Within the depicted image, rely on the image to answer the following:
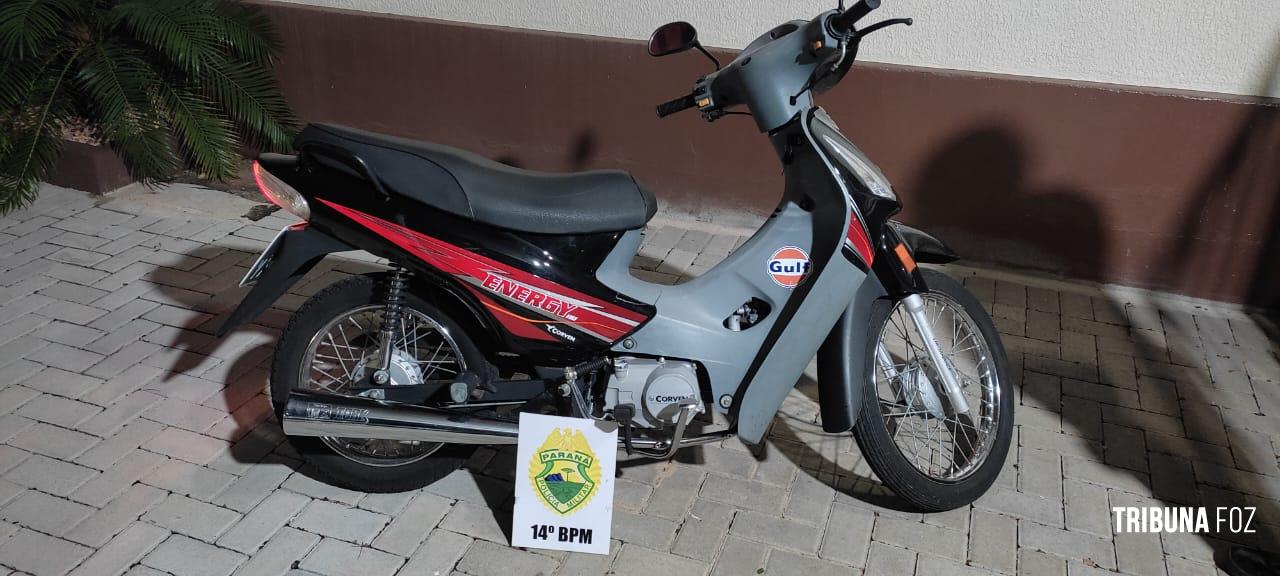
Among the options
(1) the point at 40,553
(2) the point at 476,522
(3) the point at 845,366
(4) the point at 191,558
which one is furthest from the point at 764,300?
(1) the point at 40,553

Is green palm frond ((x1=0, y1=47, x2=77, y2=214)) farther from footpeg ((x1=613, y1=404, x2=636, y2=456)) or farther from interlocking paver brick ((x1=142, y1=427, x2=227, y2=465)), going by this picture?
footpeg ((x1=613, y1=404, x2=636, y2=456))

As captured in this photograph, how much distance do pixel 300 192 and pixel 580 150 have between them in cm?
262

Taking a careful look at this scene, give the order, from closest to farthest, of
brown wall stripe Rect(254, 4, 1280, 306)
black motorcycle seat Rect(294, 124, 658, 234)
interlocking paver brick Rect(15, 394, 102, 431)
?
black motorcycle seat Rect(294, 124, 658, 234), interlocking paver brick Rect(15, 394, 102, 431), brown wall stripe Rect(254, 4, 1280, 306)

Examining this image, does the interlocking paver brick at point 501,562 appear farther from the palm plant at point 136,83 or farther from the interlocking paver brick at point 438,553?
the palm plant at point 136,83

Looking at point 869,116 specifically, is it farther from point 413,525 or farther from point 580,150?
point 413,525

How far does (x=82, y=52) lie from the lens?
5387 millimetres

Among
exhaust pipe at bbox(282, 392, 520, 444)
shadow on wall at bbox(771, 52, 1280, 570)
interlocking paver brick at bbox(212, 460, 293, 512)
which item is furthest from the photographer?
shadow on wall at bbox(771, 52, 1280, 570)

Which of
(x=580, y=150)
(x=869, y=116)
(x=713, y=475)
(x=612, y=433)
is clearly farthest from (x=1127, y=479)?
(x=580, y=150)

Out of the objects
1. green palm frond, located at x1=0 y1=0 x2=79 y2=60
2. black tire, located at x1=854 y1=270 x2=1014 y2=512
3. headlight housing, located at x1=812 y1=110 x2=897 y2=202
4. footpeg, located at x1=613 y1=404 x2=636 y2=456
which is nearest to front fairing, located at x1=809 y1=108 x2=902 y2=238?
headlight housing, located at x1=812 y1=110 x2=897 y2=202

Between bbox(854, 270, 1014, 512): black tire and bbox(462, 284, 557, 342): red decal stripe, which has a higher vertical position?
bbox(462, 284, 557, 342): red decal stripe

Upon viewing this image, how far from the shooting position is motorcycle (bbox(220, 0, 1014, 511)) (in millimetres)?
2756

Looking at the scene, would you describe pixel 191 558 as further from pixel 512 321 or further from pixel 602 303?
pixel 602 303

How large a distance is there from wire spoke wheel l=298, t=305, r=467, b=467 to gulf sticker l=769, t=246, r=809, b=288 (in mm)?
947

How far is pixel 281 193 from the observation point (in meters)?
2.75
